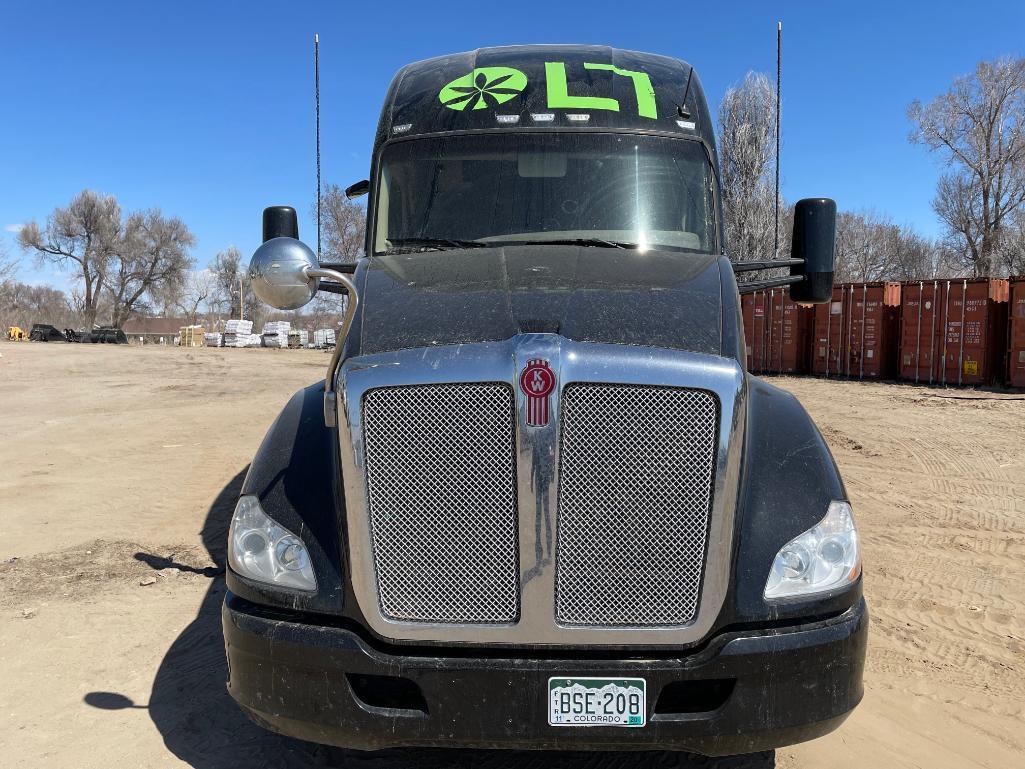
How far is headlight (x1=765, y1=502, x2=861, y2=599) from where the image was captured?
97.6 inches

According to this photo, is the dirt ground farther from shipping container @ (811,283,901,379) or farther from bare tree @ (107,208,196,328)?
bare tree @ (107,208,196,328)

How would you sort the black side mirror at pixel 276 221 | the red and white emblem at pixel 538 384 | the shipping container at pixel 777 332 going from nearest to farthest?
the red and white emblem at pixel 538 384 < the black side mirror at pixel 276 221 < the shipping container at pixel 777 332

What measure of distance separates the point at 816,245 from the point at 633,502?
8.03 ft

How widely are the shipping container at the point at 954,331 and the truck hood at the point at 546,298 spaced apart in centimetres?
1896

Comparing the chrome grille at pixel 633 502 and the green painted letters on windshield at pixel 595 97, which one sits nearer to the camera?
the chrome grille at pixel 633 502

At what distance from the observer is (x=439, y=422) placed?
7.90ft

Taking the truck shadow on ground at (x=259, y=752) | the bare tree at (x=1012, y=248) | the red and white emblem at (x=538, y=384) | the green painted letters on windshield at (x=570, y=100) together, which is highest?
the bare tree at (x=1012, y=248)

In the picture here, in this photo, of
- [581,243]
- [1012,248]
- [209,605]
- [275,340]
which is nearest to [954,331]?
[581,243]

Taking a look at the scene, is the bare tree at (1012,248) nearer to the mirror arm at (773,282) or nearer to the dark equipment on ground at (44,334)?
the mirror arm at (773,282)

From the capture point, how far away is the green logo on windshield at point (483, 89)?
14.3 ft

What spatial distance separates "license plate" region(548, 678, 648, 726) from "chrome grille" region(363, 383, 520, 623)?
263 millimetres

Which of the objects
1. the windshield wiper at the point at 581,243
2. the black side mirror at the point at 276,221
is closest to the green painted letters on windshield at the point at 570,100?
the windshield wiper at the point at 581,243

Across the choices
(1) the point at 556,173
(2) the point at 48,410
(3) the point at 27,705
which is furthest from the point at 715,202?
(2) the point at 48,410

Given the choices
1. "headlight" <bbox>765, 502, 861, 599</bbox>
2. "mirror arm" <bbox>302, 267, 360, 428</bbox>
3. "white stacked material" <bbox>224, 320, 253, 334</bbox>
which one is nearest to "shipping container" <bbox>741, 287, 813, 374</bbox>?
"headlight" <bbox>765, 502, 861, 599</bbox>
